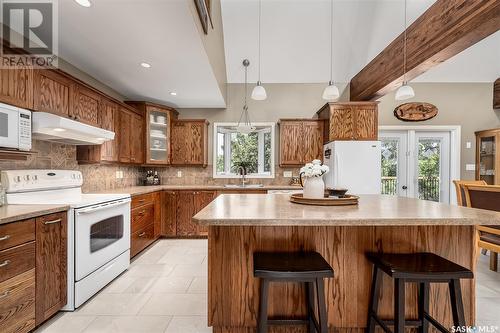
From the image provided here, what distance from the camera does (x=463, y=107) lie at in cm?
473

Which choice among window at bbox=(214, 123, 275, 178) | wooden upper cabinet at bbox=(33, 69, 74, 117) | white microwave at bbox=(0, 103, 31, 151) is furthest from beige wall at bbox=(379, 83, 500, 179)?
white microwave at bbox=(0, 103, 31, 151)

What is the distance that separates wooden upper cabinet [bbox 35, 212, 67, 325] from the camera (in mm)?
1780

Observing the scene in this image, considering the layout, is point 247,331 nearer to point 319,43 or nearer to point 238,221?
point 238,221

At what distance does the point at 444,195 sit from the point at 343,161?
2750mm

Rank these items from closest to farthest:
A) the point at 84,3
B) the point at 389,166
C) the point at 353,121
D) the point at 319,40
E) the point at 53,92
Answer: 1. the point at 84,3
2. the point at 53,92
3. the point at 353,121
4. the point at 319,40
5. the point at 389,166

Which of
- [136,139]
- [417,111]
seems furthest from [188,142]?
[417,111]

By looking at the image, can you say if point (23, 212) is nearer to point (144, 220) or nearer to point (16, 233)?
point (16, 233)

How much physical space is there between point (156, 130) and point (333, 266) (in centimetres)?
379

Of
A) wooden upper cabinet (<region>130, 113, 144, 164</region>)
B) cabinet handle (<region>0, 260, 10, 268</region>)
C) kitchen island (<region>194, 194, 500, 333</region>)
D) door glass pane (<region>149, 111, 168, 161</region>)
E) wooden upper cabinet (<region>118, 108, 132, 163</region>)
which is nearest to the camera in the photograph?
cabinet handle (<region>0, 260, 10, 268</region>)

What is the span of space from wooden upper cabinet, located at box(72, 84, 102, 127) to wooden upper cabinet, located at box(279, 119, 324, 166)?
9.64 ft

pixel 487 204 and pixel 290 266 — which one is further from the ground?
pixel 487 204

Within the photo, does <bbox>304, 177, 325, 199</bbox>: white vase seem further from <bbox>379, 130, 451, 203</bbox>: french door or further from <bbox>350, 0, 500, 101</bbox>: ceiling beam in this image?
<bbox>379, 130, 451, 203</bbox>: french door

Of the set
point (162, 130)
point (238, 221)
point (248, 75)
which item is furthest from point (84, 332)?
point (248, 75)

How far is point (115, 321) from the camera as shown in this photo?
6.38ft
